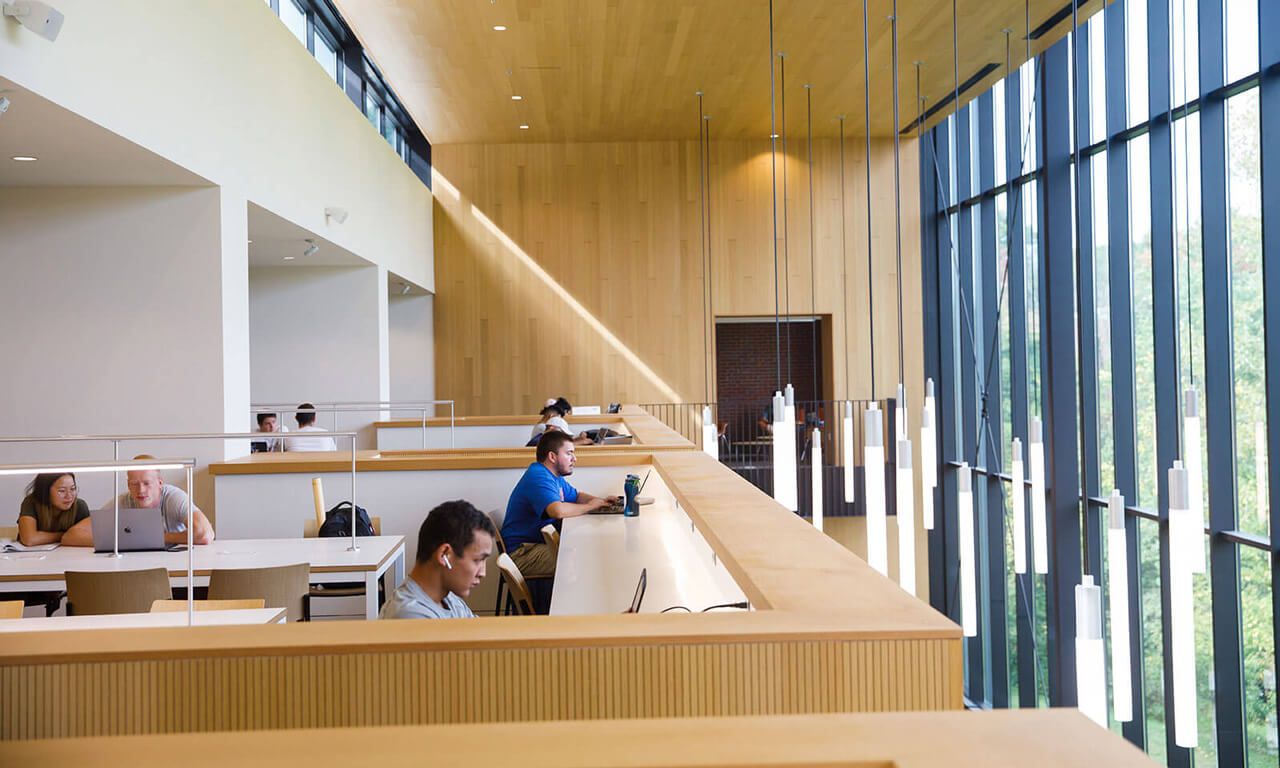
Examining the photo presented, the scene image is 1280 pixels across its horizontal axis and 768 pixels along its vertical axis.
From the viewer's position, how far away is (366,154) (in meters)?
8.02

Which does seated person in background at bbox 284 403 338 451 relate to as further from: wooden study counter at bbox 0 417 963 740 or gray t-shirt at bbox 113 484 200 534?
wooden study counter at bbox 0 417 963 740

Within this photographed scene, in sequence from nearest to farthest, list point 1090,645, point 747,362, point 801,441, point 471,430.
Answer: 1. point 1090,645
2. point 471,430
3. point 801,441
4. point 747,362

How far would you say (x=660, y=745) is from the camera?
986mm

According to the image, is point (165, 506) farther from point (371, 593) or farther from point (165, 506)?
point (371, 593)

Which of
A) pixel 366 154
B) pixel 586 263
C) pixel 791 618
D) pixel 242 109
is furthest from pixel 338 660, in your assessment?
pixel 586 263

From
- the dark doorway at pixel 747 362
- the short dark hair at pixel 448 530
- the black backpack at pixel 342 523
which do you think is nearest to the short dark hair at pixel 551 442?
the black backpack at pixel 342 523

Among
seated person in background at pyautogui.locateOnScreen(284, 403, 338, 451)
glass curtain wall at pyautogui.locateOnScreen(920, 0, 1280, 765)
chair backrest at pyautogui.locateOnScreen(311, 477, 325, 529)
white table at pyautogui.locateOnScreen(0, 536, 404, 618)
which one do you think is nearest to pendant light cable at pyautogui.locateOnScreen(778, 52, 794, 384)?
glass curtain wall at pyautogui.locateOnScreen(920, 0, 1280, 765)

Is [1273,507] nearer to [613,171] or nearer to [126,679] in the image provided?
[126,679]

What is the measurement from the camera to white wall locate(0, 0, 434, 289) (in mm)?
3570

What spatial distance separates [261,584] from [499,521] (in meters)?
1.62

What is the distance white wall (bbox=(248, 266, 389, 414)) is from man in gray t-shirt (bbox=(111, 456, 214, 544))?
167 inches

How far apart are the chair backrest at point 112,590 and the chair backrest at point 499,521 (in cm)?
149

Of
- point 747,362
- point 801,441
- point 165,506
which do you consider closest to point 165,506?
point 165,506

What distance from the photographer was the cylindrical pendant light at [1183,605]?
2.44 meters
